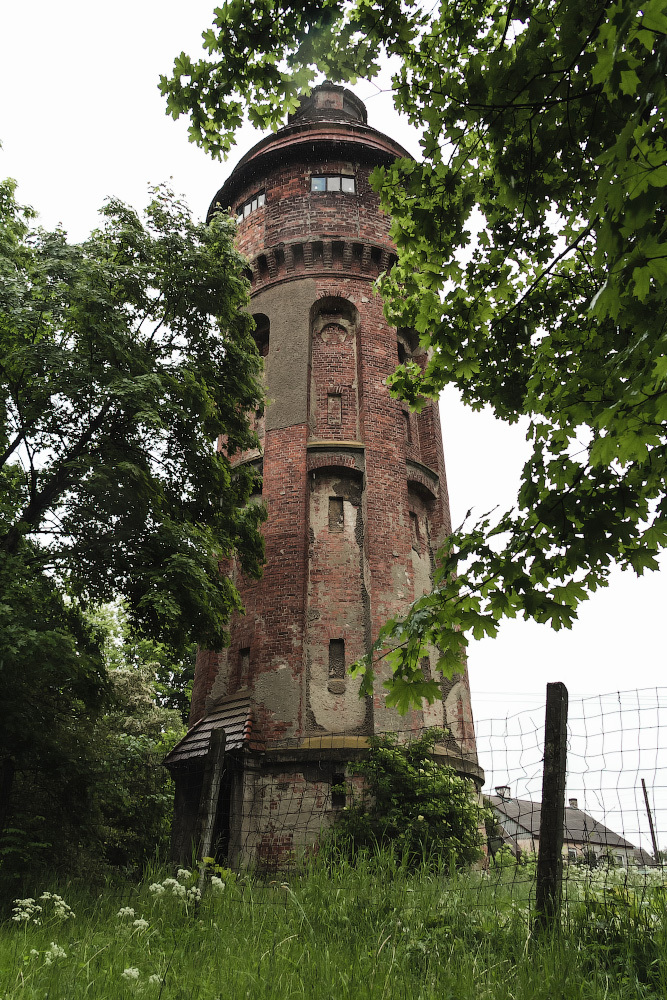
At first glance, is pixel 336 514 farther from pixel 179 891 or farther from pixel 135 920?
pixel 135 920

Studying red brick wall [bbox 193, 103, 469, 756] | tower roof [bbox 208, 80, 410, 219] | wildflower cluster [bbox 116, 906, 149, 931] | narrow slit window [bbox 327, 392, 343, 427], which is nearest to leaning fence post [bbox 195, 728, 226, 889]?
wildflower cluster [bbox 116, 906, 149, 931]

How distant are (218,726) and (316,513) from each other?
4.94 m

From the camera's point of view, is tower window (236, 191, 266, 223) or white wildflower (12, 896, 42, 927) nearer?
white wildflower (12, 896, 42, 927)

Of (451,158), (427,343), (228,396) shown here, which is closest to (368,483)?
(228,396)

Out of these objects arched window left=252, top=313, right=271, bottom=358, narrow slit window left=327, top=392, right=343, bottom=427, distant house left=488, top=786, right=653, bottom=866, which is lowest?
distant house left=488, top=786, right=653, bottom=866

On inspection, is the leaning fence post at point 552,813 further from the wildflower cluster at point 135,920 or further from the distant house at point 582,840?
the wildflower cluster at point 135,920

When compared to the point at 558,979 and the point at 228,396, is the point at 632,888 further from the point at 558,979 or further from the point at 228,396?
the point at 228,396

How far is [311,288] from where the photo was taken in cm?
1772

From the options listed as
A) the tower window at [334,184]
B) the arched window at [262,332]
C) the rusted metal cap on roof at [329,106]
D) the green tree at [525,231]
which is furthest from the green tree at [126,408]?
the rusted metal cap on roof at [329,106]

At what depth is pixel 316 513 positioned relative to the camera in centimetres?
1557

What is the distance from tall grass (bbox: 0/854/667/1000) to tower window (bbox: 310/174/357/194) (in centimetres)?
1746

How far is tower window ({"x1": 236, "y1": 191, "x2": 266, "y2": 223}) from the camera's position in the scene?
19.5 meters

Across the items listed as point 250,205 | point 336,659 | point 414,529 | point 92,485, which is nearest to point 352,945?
point 92,485

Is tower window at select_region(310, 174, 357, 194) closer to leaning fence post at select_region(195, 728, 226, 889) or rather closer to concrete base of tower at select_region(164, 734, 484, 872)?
concrete base of tower at select_region(164, 734, 484, 872)
